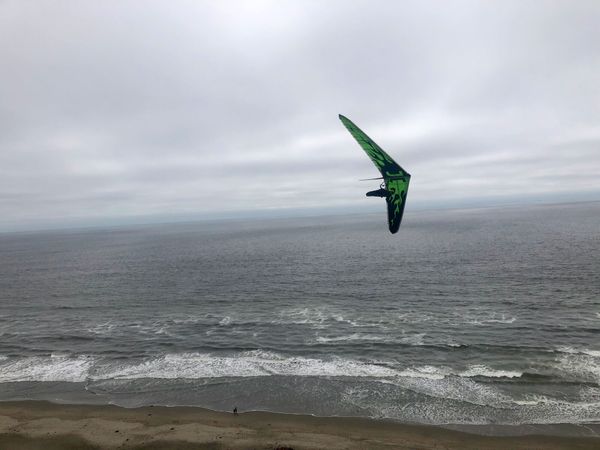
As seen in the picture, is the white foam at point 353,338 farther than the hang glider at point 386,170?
Yes

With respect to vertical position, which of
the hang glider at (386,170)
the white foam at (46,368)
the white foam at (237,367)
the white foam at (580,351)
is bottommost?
the white foam at (46,368)

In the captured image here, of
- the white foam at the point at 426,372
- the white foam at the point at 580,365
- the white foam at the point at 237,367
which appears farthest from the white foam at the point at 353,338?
the white foam at the point at 580,365

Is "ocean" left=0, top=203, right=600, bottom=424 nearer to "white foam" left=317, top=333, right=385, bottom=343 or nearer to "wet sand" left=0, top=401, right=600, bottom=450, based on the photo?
"white foam" left=317, top=333, right=385, bottom=343

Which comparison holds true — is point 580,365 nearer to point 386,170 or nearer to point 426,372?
point 426,372

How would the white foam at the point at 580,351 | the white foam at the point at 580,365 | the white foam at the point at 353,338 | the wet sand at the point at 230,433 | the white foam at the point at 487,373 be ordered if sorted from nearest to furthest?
the wet sand at the point at 230,433, the white foam at the point at 580,365, the white foam at the point at 487,373, the white foam at the point at 580,351, the white foam at the point at 353,338

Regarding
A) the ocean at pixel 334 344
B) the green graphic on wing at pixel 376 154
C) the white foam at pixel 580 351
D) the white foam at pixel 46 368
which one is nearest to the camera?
the green graphic on wing at pixel 376 154

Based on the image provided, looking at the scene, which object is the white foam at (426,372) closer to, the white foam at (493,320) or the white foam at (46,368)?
the white foam at (493,320)

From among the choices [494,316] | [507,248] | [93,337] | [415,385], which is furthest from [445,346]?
[507,248]
